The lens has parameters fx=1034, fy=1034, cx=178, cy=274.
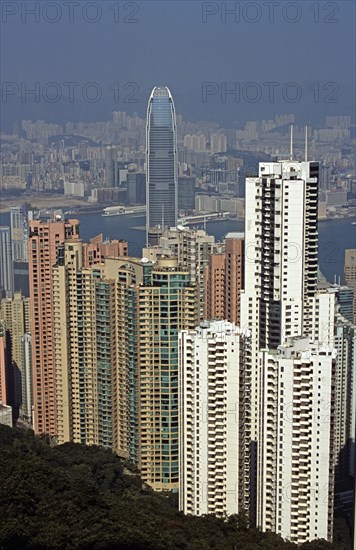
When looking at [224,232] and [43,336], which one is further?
[224,232]

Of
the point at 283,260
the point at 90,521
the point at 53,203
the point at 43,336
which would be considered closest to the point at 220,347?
the point at 283,260

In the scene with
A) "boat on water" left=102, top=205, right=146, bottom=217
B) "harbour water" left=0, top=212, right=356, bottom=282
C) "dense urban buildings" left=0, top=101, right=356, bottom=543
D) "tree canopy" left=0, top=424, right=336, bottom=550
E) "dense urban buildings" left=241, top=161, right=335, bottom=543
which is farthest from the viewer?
"boat on water" left=102, top=205, right=146, bottom=217

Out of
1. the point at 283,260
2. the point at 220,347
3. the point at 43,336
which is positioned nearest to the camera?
the point at 220,347

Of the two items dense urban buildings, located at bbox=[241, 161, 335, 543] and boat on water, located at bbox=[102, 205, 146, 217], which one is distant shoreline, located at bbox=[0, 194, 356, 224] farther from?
dense urban buildings, located at bbox=[241, 161, 335, 543]

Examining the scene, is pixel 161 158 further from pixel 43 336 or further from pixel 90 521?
pixel 90 521

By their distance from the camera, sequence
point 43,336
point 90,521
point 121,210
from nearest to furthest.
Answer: point 90,521 < point 43,336 < point 121,210

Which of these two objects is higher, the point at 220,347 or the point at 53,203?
the point at 53,203

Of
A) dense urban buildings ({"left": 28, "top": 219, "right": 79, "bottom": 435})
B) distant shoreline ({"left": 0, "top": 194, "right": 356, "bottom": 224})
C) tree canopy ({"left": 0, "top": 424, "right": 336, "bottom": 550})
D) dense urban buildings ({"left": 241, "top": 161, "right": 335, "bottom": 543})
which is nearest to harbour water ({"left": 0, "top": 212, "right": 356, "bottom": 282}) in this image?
distant shoreline ({"left": 0, "top": 194, "right": 356, "bottom": 224})

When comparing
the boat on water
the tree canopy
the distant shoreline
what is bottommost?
the tree canopy
